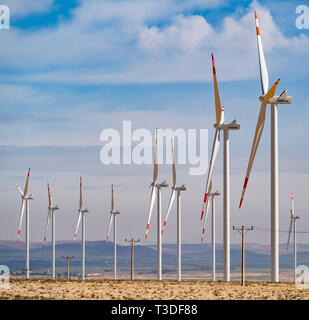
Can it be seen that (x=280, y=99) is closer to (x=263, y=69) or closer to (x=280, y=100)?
(x=280, y=100)

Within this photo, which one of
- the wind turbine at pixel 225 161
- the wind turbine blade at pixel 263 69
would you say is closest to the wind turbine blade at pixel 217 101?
the wind turbine at pixel 225 161

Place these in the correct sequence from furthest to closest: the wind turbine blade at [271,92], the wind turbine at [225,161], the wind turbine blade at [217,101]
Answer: the wind turbine at [225,161] < the wind turbine blade at [217,101] < the wind turbine blade at [271,92]

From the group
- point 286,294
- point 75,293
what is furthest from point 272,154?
point 75,293

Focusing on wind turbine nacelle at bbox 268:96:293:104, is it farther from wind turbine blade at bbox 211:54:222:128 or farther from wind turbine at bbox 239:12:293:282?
wind turbine blade at bbox 211:54:222:128

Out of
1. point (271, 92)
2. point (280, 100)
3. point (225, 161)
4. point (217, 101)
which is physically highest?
point (217, 101)

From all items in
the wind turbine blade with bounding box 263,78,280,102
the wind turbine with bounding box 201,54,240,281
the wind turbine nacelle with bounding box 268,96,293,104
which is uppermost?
the wind turbine blade with bounding box 263,78,280,102

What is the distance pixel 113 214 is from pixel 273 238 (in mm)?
100038

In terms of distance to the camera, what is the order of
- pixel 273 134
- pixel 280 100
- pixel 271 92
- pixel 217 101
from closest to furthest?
1. pixel 273 134
2. pixel 271 92
3. pixel 280 100
4. pixel 217 101

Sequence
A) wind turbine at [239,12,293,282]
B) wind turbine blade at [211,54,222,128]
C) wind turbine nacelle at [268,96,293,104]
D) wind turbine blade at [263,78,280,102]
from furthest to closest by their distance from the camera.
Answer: wind turbine blade at [211,54,222,128]
wind turbine nacelle at [268,96,293,104]
wind turbine blade at [263,78,280,102]
wind turbine at [239,12,293,282]

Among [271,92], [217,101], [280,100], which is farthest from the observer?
[217,101]

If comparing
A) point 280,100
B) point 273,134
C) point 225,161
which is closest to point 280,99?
point 280,100

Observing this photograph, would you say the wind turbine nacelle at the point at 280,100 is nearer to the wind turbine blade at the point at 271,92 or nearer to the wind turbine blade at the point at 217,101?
the wind turbine blade at the point at 271,92

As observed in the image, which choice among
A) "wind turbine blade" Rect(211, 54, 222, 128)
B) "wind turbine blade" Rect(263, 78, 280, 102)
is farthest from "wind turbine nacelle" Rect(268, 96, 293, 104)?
"wind turbine blade" Rect(211, 54, 222, 128)
